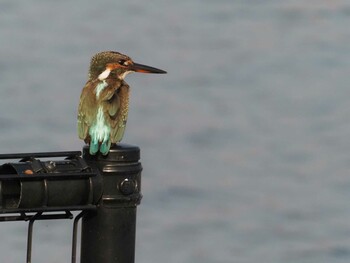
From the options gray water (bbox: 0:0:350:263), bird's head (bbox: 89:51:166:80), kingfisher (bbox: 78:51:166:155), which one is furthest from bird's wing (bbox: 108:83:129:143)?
gray water (bbox: 0:0:350:263)

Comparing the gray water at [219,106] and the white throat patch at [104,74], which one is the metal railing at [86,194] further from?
the gray water at [219,106]

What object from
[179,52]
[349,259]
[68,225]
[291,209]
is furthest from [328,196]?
[179,52]

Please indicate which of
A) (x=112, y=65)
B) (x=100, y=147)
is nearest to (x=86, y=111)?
(x=112, y=65)

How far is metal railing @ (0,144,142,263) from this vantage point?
347 centimetres

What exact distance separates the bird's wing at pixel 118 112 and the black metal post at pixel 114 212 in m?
0.50

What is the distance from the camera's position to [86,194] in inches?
141

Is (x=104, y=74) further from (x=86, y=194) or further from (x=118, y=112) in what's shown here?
(x=86, y=194)

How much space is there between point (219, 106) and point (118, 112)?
6.13m

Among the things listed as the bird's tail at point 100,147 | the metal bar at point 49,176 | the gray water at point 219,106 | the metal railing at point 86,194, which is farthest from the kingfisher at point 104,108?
the gray water at point 219,106

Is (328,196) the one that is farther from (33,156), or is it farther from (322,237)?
(33,156)

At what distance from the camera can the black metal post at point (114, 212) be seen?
3.69m

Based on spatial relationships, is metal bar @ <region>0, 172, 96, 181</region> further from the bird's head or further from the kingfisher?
the bird's head

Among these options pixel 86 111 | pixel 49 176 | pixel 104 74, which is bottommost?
pixel 49 176

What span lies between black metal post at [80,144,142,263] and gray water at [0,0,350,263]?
4.12 metres
